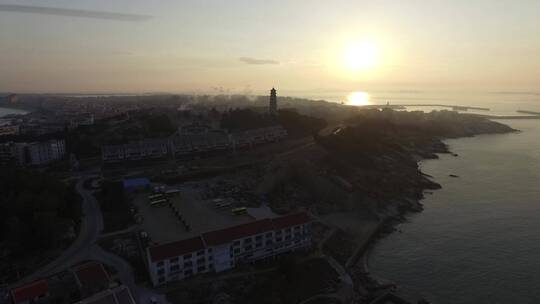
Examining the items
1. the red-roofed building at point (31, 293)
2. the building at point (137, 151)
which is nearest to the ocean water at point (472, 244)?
the red-roofed building at point (31, 293)

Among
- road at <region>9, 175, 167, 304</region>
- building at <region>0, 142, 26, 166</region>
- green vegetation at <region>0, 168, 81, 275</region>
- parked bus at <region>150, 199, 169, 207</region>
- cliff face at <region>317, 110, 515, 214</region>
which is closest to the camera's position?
road at <region>9, 175, 167, 304</region>

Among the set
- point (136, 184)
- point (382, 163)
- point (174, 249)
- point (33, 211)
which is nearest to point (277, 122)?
point (382, 163)

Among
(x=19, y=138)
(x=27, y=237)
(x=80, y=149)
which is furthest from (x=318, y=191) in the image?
(x=19, y=138)

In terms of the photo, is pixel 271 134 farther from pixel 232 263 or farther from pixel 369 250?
pixel 232 263

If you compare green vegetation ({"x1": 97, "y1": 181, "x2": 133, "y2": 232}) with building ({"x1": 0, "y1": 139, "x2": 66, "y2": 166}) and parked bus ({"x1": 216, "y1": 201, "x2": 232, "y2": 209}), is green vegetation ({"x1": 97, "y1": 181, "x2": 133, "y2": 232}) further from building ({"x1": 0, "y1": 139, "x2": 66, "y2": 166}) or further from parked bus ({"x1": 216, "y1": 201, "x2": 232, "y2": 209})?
building ({"x1": 0, "y1": 139, "x2": 66, "y2": 166})

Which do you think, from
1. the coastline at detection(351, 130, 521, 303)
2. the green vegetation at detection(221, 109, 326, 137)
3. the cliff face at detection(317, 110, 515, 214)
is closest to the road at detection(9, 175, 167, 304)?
the coastline at detection(351, 130, 521, 303)

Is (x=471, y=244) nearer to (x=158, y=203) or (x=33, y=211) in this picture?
(x=158, y=203)
